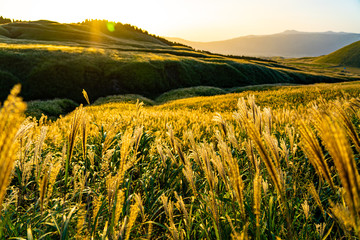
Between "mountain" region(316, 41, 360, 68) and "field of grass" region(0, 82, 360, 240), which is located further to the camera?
"mountain" region(316, 41, 360, 68)

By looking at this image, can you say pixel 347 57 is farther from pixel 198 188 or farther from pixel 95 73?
pixel 198 188

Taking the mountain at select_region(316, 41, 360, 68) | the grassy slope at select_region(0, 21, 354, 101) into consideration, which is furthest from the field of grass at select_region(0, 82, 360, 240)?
the mountain at select_region(316, 41, 360, 68)

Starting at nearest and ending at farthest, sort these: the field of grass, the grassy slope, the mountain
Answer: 1. the field of grass
2. the grassy slope
3. the mountain

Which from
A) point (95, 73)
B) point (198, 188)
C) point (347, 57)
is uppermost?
point (347, 57)

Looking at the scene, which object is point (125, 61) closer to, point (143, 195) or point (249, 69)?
point (249, 69)

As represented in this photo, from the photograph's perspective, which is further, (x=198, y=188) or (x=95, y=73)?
(x=95, y=73)

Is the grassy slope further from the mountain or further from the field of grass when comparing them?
the mountain

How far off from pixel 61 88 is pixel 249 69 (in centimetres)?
4798

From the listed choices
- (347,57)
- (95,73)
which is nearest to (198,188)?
(95,73)

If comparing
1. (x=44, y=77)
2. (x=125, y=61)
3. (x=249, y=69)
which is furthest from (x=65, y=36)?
(x=249, y=69)

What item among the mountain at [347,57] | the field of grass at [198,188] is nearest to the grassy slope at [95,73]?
the field of grass at [198,188]

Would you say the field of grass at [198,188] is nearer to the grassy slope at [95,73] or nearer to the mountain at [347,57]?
the grassy slope at [95,73]

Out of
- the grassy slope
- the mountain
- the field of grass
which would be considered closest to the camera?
the field of grass

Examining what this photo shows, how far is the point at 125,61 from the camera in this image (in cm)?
3950
